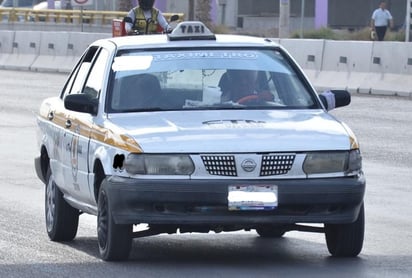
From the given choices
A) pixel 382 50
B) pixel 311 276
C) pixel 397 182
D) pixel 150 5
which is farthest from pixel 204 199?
pixel 382 50

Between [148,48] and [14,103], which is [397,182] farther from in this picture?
[14,103]

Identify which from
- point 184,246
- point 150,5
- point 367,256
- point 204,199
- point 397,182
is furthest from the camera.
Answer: point 150,5

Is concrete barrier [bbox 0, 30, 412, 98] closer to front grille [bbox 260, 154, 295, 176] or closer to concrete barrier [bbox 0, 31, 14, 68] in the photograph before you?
concrete barrier [bbox 0, 31, 14, 68]

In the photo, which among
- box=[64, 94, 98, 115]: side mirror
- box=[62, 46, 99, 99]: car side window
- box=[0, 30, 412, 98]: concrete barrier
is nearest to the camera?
box=[64, 94, 98, 115]: side mirror

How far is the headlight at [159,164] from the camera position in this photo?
8297 millimetres

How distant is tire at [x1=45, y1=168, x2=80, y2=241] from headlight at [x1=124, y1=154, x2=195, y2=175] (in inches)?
66.5

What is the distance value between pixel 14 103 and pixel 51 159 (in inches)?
597

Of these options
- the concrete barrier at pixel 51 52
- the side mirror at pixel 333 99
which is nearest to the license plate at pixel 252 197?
the side mirror at pixel 333 99

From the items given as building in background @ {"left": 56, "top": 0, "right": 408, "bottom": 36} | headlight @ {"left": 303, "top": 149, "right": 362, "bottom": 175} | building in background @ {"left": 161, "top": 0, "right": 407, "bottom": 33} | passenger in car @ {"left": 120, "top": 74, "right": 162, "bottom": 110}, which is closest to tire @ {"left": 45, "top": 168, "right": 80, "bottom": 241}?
passenger in car @ {"left": 120, "top": 74, "right": 162, "bottom": 110}

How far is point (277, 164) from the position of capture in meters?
8.34

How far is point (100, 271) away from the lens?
8.43 m

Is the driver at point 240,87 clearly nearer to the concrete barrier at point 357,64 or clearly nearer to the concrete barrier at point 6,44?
the concrete barrier at point 357,64

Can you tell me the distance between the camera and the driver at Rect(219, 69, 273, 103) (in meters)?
9.37

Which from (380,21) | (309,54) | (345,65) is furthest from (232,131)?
(380,21)
